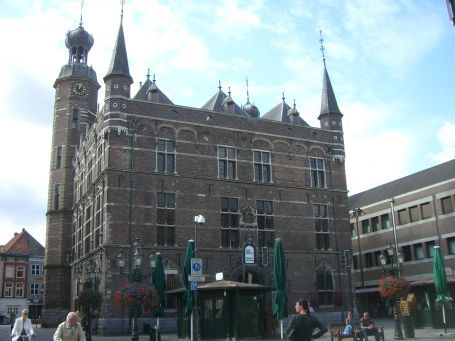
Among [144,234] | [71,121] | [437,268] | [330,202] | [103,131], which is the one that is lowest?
[437,268]

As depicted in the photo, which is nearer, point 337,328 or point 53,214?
point 337,328

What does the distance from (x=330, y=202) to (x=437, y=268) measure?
1231 cm

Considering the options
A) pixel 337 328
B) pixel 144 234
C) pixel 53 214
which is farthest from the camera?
pixel 53 214

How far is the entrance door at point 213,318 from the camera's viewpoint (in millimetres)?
22453

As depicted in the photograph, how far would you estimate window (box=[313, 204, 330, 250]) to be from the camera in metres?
35.1

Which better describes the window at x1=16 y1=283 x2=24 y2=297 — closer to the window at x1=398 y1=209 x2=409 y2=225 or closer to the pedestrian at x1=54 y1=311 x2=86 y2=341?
the window at x1=398 y1=209 x2=409 y2=225

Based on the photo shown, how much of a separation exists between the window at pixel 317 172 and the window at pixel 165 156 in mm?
10045

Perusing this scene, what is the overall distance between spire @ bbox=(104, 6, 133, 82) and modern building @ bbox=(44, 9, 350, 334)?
66 mm

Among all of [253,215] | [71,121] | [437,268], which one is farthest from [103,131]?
[437,268]

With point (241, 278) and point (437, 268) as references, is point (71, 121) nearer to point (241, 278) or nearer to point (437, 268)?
point (241, 278)

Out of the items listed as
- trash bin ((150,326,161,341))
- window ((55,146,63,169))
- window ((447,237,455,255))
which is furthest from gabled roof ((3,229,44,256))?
trash bin ((150,326,161,341))

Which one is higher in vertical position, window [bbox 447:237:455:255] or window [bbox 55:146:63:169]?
window [bbox 55:146:63:169]

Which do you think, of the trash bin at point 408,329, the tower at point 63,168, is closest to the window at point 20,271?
the tower at point 63,168

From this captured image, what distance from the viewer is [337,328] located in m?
20.4
